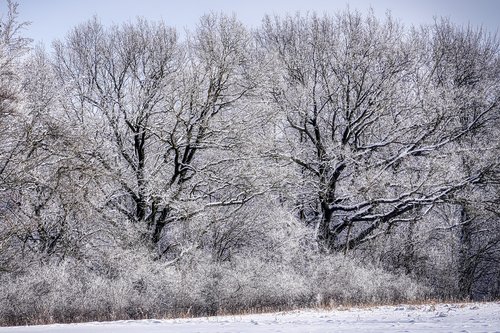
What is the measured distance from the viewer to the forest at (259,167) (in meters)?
14.9

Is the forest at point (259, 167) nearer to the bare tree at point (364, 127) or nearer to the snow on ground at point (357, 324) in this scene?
the bare tree at point (364, 127)

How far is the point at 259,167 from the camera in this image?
18.3 metres

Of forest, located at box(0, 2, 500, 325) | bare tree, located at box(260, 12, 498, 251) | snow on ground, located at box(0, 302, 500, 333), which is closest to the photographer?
snow on ground, located at box(0, 302, 500, 333)

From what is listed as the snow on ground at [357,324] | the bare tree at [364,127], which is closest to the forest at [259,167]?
the bare tree at [364,127]

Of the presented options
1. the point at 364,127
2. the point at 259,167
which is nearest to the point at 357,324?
the point at 259,167

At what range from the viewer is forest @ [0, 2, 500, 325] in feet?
49.0

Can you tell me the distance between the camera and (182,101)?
18.1 meters

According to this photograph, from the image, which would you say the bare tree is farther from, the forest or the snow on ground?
the snow on ground

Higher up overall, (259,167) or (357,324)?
(259,167)

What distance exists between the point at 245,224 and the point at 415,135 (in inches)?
311

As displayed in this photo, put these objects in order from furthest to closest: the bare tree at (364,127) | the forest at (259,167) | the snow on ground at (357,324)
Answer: the bare tree at (364,127) → the forest at (259,167) → the snow on ground at (357,324)

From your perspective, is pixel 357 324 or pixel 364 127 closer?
pixel 357 324

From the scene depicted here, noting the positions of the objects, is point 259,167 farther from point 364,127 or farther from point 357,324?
point 357,324

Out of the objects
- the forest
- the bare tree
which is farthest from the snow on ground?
the bare tree
